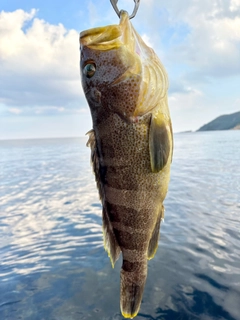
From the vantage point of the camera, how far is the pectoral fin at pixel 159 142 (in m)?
2.77

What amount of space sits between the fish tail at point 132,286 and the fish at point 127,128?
10mm

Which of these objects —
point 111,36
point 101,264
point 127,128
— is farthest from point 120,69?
point 101,264

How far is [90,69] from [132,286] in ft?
7.31

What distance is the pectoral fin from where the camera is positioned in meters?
2.77

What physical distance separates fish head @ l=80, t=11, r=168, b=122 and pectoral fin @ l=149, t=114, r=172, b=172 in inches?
7.0

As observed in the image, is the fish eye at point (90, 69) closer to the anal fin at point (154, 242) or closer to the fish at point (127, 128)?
the fish at point (127, 128)

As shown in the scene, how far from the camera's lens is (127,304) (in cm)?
300

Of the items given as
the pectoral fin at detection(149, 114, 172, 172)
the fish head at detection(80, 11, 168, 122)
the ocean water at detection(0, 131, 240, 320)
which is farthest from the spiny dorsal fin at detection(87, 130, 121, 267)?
the ocean water at detection(0, 131, 240, 320)

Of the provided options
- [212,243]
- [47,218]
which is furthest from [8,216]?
[212,243]

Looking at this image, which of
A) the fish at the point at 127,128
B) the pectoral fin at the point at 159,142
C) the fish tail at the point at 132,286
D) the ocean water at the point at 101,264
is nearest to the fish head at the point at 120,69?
the fish at the point at 127,128

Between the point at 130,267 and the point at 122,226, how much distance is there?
47 cm

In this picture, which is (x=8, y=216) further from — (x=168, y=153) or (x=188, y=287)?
(x=168, y=153)

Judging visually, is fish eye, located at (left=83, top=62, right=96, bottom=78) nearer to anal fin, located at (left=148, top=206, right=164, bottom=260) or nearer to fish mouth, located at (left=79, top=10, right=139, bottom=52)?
fish mouth, located at (left=79, top=10, right=139, bottom=52)

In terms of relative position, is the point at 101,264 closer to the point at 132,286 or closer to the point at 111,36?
the point at 132,286
